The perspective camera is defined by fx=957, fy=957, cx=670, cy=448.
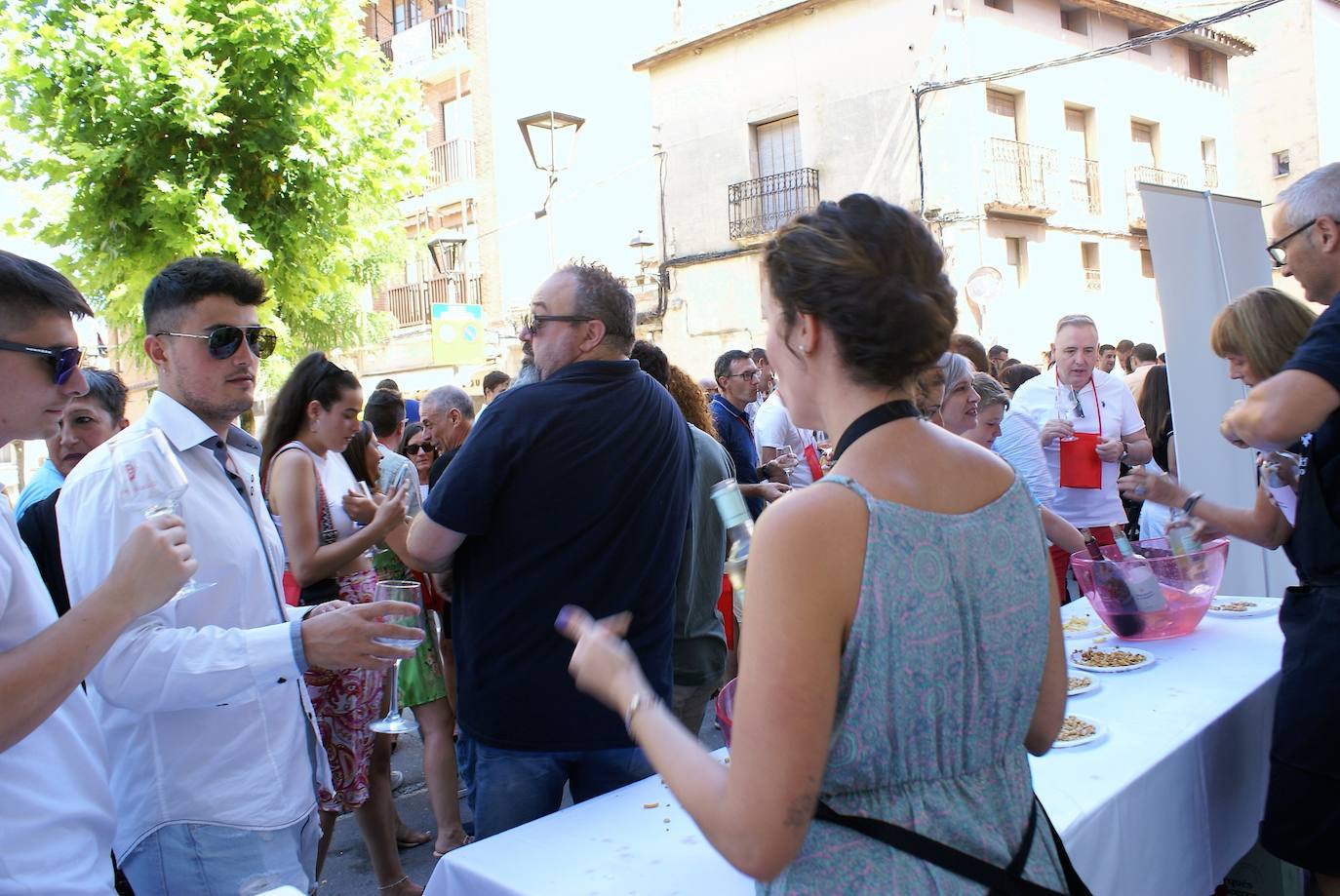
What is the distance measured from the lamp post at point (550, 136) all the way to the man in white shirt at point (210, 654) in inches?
296

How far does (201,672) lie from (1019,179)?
1776cm

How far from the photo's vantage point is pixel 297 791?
209 centimetres

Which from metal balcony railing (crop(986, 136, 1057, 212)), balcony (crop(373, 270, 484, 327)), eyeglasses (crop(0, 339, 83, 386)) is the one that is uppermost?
metal balcony railing (crop(986, 136, 1057, 212))

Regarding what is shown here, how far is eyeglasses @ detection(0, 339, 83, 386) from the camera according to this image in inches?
61.2

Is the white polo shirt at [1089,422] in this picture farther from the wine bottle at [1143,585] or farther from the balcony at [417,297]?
the balcony at [417,297]

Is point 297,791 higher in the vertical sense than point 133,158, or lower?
lower

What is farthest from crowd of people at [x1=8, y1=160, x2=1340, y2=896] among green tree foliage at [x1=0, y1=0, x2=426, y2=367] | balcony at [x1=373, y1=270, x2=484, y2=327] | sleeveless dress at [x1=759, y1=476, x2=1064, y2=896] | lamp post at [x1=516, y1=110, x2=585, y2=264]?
balcony at [x1=373, y1=270, x2=484, y2=327]

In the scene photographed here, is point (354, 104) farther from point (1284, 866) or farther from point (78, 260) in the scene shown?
point (1284, 866)

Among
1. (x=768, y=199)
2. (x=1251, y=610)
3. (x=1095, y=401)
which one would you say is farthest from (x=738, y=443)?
(x=768, y=199)

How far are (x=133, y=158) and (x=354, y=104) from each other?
82.2 inches

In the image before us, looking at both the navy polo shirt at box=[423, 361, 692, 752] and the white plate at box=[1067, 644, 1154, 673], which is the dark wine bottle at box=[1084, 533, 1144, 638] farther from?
the navy polo shirt at box=[423, 361, 692, 752]

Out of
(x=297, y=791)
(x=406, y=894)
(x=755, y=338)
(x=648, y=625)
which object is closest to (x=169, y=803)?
(x=297, y=791)

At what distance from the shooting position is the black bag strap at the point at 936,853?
3.99ft

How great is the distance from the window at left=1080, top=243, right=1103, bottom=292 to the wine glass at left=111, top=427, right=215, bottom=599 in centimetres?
1958
